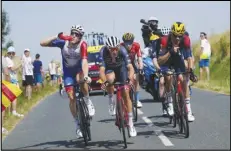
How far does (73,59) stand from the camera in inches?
411

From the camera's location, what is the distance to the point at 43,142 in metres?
11.2

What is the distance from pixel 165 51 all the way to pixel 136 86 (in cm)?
322

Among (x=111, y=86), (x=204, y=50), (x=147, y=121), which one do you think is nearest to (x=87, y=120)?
(x=111, y=86)

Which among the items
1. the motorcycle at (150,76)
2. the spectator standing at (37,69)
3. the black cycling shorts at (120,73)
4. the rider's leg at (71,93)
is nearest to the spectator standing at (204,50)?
the motorcycle at (150,76)

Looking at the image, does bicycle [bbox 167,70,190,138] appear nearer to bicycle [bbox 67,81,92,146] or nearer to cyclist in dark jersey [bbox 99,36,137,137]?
cyclist in dark jersey [bbox 99,36,137,137]

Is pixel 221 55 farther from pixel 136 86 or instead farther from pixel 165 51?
pixel 165 51

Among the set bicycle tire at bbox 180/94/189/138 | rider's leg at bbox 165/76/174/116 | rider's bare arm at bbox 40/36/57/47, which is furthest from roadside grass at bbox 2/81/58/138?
bicycle tire at bbox 180/94/189/138

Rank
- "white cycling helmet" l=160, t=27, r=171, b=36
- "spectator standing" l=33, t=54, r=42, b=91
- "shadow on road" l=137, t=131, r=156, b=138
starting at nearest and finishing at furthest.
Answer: "shadow on road" l=137, t=131, r=156, b=138 < "white cycling helmet" l=160, t=27, r=171, b=36 < "spectator standing" l=33, t=54, r=42, b=91

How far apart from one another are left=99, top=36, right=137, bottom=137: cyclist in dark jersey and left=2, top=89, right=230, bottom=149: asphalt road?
0.74 m

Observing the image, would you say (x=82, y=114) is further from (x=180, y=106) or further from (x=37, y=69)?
(x=37, y=69)

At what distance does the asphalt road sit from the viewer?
33.9ft

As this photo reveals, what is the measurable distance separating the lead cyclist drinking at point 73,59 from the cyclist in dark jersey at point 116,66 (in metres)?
0.41

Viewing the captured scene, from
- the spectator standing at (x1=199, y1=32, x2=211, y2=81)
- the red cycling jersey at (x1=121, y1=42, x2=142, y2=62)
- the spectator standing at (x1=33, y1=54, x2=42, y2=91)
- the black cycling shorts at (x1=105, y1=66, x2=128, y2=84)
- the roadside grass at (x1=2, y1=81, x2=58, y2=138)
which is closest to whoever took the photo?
the black cycling shorts at (x1=105, y1=66, x2=128, y2=84)

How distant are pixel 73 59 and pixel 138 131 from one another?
2.52m
